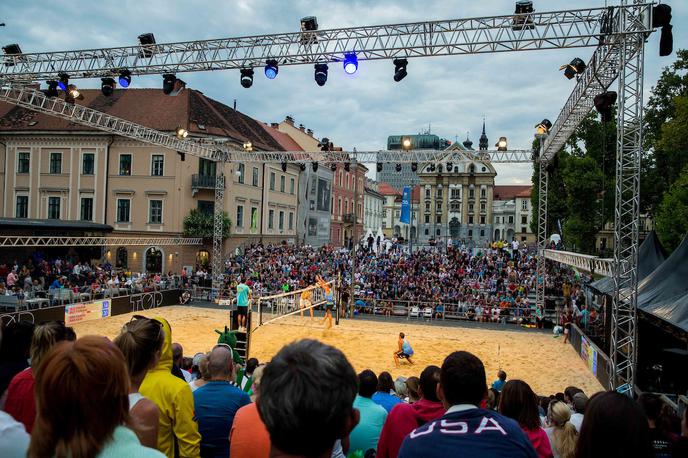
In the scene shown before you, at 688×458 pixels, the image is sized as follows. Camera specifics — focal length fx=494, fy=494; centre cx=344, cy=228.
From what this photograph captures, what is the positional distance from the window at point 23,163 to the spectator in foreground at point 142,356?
130 ft

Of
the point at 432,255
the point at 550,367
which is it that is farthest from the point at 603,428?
the point at 432,255

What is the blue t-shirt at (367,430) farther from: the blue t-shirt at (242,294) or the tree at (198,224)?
the tree at (198,224)

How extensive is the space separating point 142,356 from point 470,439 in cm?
212

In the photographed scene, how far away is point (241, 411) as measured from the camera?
313 centimetres

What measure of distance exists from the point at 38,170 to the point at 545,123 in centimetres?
3410

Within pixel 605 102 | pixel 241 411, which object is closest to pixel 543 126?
pixel 605 102

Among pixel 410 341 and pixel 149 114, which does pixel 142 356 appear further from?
pixel 149 114

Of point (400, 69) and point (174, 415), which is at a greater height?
point (400, 69)

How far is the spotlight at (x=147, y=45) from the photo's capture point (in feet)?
49.3

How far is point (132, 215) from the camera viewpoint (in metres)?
35.3

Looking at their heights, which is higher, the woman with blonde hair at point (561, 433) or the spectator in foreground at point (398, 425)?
the spectator in foreground at point (398, 425)

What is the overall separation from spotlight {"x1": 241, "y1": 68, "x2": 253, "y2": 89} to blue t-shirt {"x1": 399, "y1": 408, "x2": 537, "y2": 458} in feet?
46.5

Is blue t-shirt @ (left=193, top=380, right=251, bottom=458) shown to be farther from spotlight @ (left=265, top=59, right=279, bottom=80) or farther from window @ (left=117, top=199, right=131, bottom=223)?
window @ (left=117, top=199, right=131, bottom=223)

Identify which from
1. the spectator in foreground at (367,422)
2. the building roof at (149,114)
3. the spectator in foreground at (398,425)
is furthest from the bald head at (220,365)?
the building roof at (149,114)
